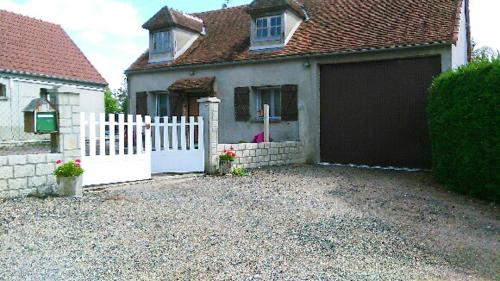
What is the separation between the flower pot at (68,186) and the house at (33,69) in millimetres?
11585

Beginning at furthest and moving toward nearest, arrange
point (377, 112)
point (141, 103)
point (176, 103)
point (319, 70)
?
point (141, 103) → point (176, 103) → point (319, 70) → point (377, 112)

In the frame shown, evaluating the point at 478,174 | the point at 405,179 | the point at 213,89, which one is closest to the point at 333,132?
the point at 405,179

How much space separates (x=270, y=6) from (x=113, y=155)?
8.74 meters

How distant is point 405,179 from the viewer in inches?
397

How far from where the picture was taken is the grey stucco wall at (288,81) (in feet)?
41.9

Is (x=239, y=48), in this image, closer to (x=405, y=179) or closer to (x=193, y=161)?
(x=193, y=161)

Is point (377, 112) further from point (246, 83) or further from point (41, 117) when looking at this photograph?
point (41, 117)

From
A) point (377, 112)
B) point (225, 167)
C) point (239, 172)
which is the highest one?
point (377, 112)

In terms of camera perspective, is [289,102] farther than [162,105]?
No

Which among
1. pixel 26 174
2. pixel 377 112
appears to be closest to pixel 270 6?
pixel 377 112

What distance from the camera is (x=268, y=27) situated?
15.1 metres

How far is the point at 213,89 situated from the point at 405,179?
7.76 metres

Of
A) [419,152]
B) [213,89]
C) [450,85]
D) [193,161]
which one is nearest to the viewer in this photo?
[450,85]

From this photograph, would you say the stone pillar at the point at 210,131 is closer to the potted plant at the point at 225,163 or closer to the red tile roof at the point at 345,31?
the potted plant at the point at 225,163
